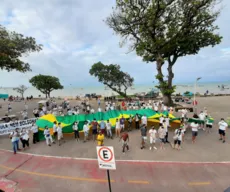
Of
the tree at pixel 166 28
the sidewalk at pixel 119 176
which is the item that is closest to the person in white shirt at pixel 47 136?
the sidewalk at pixel 119 176

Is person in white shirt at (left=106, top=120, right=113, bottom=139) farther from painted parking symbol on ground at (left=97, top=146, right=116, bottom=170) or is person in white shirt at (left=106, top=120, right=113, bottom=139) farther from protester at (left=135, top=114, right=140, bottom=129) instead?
painted parking symbol on ground at (left=97, top=146, right=116, bottom=170)

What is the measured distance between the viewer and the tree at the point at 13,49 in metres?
18.4

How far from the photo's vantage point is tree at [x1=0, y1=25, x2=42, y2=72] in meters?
18.4

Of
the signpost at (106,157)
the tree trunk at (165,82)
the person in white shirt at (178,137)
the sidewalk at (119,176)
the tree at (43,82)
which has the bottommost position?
the sidewalk at (119,176)

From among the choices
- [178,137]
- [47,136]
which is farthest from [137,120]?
[47,136]

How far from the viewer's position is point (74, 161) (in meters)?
9.02

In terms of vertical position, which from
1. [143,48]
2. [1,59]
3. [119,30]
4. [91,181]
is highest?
[119,30]

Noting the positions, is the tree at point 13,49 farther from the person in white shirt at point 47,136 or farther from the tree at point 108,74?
the tree at point 108,74

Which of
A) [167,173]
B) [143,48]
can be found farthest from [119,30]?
[167,173]

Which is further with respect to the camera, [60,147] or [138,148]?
[60,147]

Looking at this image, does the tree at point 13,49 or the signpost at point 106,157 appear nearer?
the signpost at point 106,157

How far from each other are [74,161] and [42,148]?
3603mm

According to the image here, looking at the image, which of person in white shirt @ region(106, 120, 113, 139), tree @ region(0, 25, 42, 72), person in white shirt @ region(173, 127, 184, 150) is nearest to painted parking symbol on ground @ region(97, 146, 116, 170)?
person in white shirt @ region(173, 127, 184, 150)

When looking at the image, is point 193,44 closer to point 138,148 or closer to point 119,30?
point 119,30
